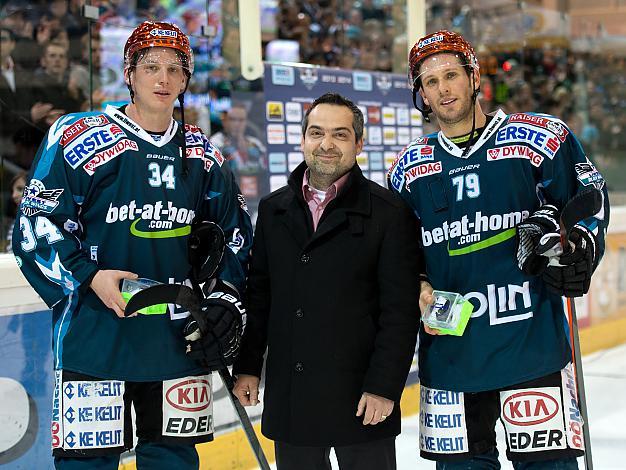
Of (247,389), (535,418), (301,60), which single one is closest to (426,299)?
(535,418)

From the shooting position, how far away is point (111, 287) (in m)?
2.10

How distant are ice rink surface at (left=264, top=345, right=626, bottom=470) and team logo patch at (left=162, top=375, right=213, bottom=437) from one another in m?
1.21

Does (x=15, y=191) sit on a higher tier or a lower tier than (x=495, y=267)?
higher

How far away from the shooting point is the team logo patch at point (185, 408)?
224 centimetres

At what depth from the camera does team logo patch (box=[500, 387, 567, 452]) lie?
7.36ft

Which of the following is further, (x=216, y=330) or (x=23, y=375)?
(x=23, y=375)

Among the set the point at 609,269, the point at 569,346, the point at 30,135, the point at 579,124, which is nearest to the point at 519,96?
the point at 579,124

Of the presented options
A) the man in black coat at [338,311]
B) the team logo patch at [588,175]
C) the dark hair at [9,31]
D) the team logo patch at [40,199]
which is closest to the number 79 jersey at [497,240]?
the team logo patch at [588,175]

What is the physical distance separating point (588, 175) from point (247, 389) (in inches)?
41.8

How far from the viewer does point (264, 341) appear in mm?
2314

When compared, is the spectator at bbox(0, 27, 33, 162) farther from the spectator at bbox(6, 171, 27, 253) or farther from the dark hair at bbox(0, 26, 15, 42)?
the dark hair at bbox(0, 26, 15, 42)

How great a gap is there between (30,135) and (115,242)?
58.9 inches

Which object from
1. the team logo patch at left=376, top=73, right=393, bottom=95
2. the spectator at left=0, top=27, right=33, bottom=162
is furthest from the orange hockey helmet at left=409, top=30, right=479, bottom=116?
the team logo patch at left=376, top=73, right=393, bottom=95

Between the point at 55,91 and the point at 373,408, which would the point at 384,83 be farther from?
the point at 373,408
